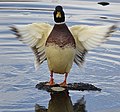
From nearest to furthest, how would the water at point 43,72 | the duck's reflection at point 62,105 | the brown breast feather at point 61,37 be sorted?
the duck's reflection at point 62,105, the water at point 43,72, the brown breast feather at point 61,37

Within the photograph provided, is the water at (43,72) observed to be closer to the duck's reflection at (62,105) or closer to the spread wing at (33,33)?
the duck's reflection at (62,105)

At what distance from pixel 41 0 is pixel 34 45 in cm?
525

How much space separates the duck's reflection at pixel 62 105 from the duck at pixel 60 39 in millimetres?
349

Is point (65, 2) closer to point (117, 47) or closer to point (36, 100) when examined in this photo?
point (117, 47)

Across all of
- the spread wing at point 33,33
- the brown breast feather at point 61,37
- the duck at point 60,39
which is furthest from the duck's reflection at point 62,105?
the spread wing at point 33,33

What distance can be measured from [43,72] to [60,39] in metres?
0.87

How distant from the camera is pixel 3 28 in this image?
9.22m

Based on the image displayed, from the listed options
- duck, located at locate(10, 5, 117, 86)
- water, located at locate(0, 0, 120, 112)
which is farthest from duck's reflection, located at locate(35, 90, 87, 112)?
duck, located at locate(10, 5, 117, 86)

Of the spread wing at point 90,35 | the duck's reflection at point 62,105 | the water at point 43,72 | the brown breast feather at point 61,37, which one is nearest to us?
the duck's reflection at point 62,105

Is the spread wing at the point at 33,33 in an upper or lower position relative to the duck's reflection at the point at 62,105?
upper

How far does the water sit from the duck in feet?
1.11

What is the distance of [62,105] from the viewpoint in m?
6.10

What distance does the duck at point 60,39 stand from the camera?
21.3 feet

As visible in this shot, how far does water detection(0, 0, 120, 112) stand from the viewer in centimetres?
606
